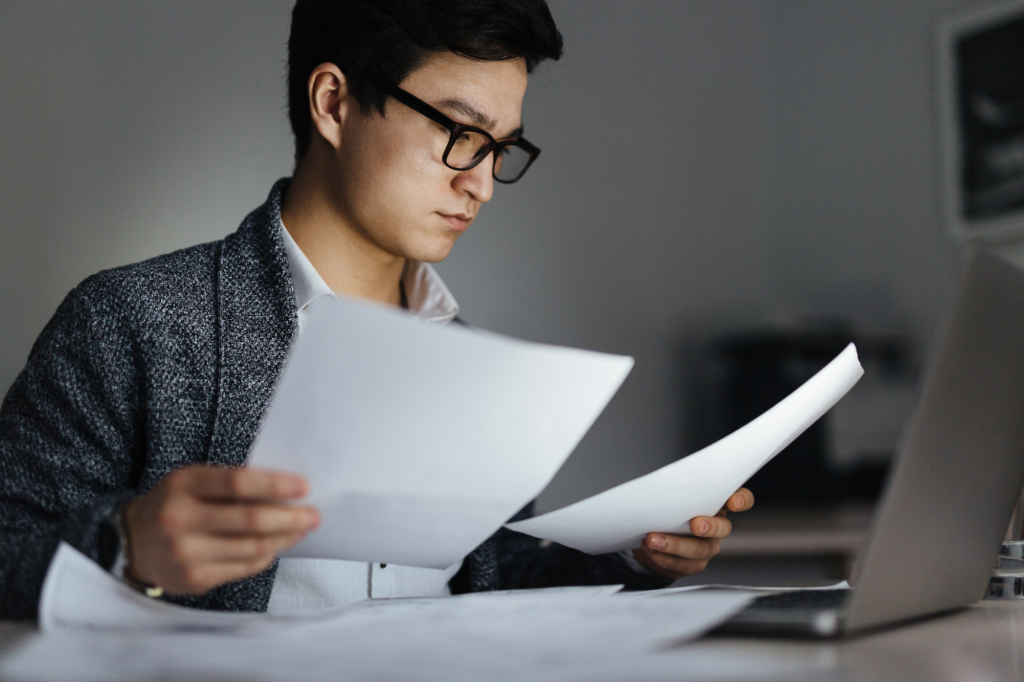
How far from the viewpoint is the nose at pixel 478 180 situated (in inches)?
38.6

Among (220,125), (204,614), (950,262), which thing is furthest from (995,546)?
(950,262)

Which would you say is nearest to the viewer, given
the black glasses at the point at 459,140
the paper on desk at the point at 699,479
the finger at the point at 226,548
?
the finger at the point at 226,548

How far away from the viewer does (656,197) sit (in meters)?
2.84

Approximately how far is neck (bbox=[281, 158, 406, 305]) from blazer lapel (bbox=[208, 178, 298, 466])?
0.38ft

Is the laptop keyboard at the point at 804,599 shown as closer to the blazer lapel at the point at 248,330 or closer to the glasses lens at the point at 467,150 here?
the blazer lapel at the point at 248,330

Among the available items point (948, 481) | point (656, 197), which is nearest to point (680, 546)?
point (948, 481)

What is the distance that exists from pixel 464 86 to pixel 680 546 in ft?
1.88

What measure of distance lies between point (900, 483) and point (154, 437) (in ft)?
2.09

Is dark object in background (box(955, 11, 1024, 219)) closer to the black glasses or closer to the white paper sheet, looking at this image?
the black glasses

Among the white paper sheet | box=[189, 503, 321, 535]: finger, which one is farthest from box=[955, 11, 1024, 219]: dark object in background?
box=[189, 503, 321, 535]: finger

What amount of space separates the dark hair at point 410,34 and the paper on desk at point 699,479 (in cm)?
58

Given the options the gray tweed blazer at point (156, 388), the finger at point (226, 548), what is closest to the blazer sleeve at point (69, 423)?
the gray tweed blazer at point (156, 388)

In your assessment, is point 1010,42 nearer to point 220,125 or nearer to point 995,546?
point 220,125

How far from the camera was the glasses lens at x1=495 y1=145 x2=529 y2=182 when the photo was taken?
3.43ft
